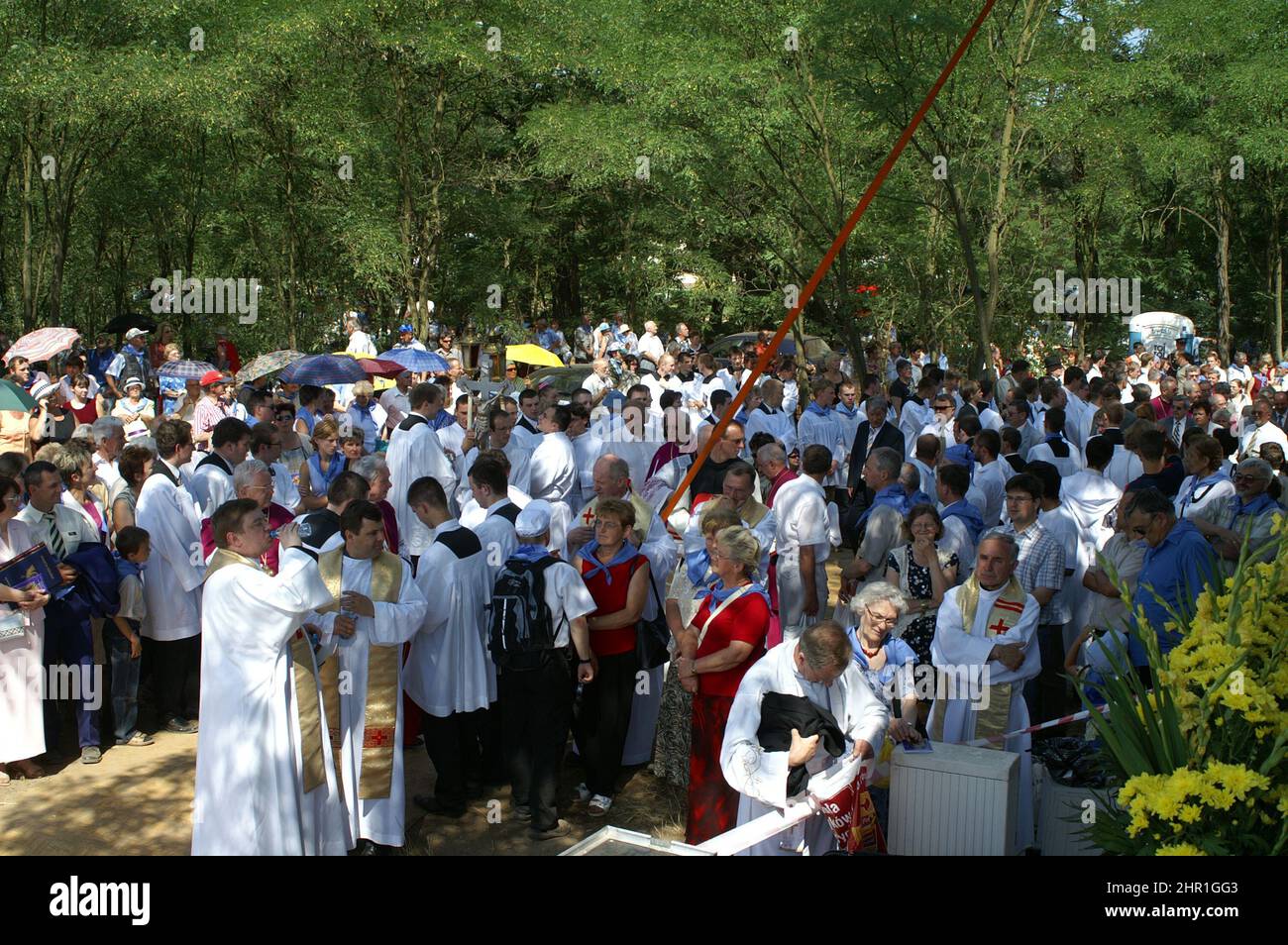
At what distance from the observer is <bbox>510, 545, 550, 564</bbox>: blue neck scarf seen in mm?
6594

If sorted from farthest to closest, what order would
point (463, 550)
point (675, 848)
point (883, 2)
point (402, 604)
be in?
point (883, 2)
point (463, 550)
point (402, 604)
point (675, 848)

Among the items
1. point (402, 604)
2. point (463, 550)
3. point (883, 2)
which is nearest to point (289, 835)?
point (402, 604)

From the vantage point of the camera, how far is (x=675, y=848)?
13.3 feet

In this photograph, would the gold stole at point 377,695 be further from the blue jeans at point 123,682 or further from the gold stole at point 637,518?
the blue jeans at point 123,682

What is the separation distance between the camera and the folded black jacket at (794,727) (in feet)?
16.3

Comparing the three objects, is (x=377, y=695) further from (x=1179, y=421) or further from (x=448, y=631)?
(x=1179, y=421)

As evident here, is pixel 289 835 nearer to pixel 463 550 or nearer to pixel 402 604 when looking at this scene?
pixel 402 604

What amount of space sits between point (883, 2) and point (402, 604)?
1242cm

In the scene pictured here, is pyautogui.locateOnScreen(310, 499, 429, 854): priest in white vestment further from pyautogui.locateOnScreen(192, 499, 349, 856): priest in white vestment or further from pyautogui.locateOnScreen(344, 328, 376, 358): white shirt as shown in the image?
pyautogui.locateOnScreen(344, 328, 376, 358): white shirt

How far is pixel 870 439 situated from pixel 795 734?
779cm

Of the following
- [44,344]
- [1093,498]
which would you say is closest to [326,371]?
[44,344]

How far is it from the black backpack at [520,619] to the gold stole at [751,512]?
60.2 inches

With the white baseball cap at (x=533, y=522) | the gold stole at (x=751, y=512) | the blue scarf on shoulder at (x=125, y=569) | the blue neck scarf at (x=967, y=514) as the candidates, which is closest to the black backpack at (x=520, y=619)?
the white baseball cap at (x=533, y=522)

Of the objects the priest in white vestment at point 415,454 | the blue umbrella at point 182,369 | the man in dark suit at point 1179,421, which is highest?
the blue umbrella at point 182,369
